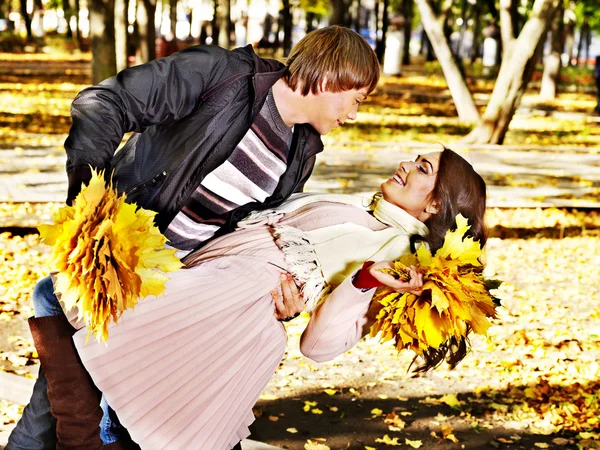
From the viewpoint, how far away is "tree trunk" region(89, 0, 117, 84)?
53.5ft

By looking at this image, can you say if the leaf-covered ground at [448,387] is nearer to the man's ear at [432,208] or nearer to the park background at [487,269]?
the park background at [487,269]

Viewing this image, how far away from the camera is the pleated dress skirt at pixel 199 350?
310cm

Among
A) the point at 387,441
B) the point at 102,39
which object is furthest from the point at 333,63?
the point at 102,39

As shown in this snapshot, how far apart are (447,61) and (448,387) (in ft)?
43.2

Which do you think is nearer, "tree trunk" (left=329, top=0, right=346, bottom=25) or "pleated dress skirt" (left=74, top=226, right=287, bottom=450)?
"pleated dress skirt" (left=74, top=226, right=287, bottom=450)

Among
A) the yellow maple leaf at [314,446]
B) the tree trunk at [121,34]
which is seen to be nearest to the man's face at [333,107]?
Answer: the yellow maple leaf at [314,446]

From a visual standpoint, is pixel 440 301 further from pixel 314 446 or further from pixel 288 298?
pixel 314 446

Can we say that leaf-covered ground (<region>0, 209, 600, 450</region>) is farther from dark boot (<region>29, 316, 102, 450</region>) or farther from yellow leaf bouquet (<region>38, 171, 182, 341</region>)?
yellow leaf bouquet (<region>38, 171, 182, 341</region>)

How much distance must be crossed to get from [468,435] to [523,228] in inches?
230

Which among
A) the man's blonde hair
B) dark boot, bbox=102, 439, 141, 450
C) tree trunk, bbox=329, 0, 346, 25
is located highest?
the man's blonde hair

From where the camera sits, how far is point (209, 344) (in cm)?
326

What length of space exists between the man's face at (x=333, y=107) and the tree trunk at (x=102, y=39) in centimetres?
1345

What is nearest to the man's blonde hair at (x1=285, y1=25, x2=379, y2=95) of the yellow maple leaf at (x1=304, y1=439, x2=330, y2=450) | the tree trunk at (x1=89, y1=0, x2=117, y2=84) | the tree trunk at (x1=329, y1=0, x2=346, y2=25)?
the yellow maple leaf at (x1=304, y1=439, x2=330, y2=450)

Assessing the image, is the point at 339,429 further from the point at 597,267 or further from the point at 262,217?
the point at 597,267
